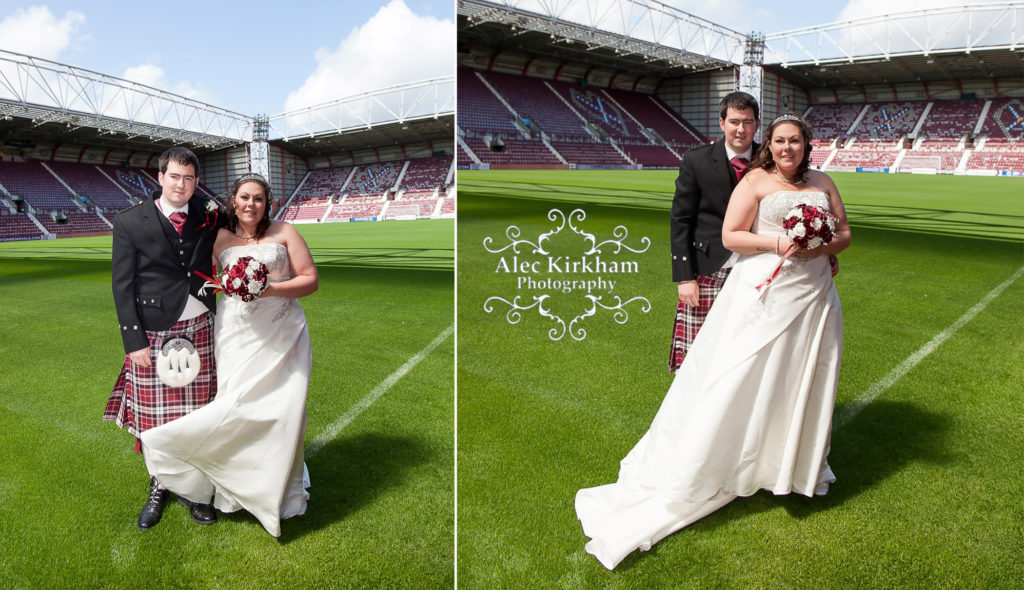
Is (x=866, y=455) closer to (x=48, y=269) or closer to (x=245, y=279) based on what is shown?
(x=245, y=279)

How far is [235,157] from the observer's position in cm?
1584

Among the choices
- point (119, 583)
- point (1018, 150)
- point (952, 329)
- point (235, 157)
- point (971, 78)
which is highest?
point (971, 78)

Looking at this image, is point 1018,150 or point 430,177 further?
point 430,177

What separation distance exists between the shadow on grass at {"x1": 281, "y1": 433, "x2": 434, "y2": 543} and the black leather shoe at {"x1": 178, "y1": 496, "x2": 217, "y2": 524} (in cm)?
38

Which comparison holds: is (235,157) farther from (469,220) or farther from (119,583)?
(119,583)

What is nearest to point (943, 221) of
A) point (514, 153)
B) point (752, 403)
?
point (752, 403)

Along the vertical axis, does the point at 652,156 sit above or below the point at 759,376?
above

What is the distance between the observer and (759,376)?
2.67m

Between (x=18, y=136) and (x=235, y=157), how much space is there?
29.1 m

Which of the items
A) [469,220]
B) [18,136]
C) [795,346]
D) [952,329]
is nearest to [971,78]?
[469,220]

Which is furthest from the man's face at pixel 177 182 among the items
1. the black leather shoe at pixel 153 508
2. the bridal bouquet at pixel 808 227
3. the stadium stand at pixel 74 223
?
the stadium stand at pixel 74 223

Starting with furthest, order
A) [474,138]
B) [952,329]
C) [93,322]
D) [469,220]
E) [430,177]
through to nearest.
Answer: [430,177] → [474,138] → [469,220] → [93,322] → [952,329]

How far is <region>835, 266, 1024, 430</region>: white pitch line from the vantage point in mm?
3941

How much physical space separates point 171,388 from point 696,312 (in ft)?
9.07
